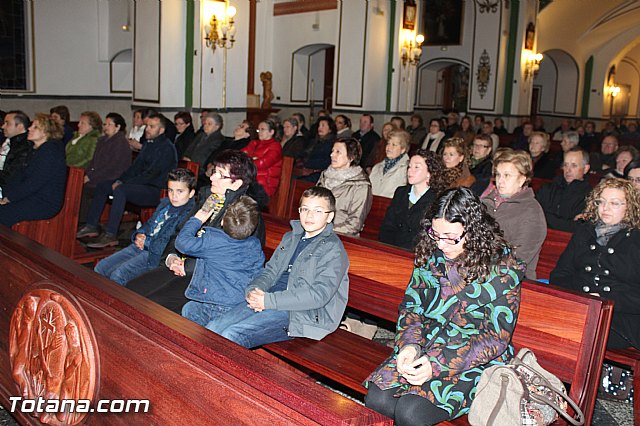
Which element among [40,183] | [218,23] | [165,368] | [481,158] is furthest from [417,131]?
[165,368]

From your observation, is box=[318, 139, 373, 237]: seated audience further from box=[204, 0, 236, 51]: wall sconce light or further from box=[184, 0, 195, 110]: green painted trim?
box=[204, 0, 236, 51]: wall sconce light

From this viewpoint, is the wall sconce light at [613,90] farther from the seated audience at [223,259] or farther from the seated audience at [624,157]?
the seated audience at [223,259]

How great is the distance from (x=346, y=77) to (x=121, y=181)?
25.0ft

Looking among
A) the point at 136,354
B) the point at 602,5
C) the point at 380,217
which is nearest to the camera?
the point at 136,354

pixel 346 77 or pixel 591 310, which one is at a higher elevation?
pixel 346 77

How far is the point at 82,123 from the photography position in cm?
701

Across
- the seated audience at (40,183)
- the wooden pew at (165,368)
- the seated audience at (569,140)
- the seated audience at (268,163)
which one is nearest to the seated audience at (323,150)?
the seated audience at (268,163)

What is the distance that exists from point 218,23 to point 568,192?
7971mm

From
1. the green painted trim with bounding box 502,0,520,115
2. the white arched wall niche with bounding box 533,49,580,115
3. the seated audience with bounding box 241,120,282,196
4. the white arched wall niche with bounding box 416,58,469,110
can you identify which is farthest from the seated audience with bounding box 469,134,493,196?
the white arched wall niche with bounding box 533,49,580,115

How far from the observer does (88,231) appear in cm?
597

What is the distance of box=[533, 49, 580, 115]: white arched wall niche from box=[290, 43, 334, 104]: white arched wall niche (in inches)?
354

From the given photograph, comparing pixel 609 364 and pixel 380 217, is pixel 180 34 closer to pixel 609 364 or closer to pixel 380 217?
pixel 380 217

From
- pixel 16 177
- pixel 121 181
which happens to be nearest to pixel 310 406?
pixel 16 177

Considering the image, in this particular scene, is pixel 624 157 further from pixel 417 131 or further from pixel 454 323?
pixel 417 131
